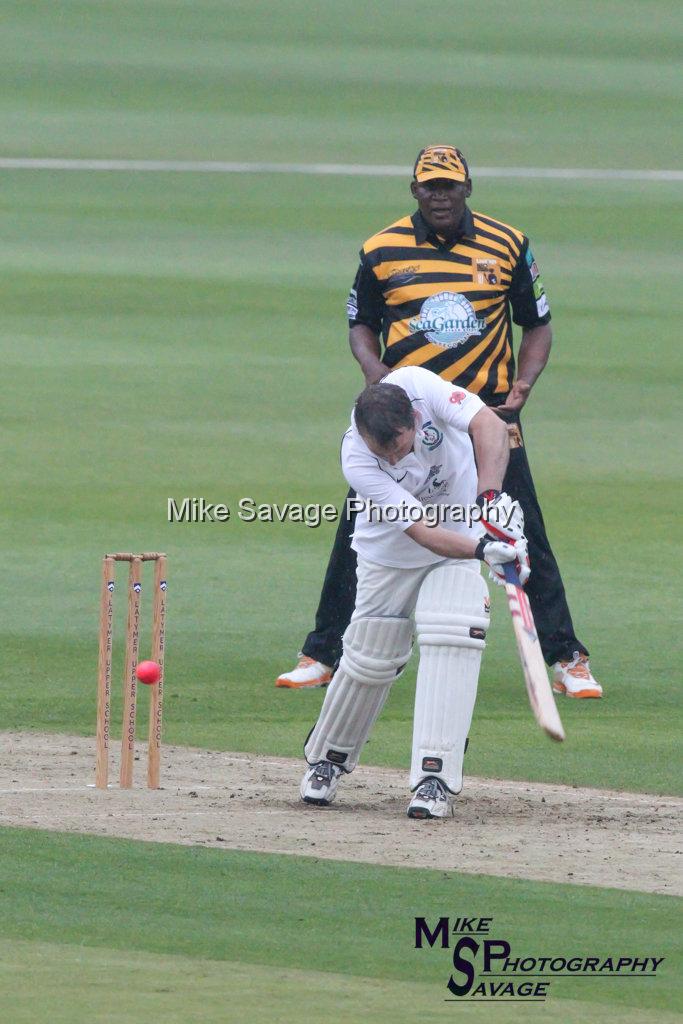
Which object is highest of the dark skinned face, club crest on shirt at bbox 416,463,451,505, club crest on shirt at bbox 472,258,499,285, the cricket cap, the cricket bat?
the cricket cap

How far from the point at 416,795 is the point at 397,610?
25.9 inches

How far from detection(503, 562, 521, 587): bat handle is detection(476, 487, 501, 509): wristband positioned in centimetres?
23

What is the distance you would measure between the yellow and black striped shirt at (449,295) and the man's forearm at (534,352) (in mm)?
114

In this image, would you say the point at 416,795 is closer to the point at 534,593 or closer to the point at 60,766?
the point at 60,766

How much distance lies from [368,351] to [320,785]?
2154 millimetres

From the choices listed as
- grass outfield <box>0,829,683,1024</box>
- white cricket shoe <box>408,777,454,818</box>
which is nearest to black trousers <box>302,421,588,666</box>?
white cricket shoe <box>408,777,454,818</box>

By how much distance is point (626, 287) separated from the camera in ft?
58.7

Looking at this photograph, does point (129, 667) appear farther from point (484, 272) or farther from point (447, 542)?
point (484, 272)

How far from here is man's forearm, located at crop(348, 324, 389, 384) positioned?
26.7 ft

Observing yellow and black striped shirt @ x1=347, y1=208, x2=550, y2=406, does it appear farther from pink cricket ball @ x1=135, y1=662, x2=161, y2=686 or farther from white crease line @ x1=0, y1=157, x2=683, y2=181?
white crease line @ x1=0, y1=157, x2=683, y2=181

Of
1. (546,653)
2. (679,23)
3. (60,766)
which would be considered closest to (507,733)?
(546,653)

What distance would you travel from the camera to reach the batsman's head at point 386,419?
6.53 meters

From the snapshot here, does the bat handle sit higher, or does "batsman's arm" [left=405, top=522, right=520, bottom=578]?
"batsman's arm" [left=405, top=522, right=520, bottom=578]

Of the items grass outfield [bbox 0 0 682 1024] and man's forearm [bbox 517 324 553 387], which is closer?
grass outfield [bbox 0 0 682 1024]
